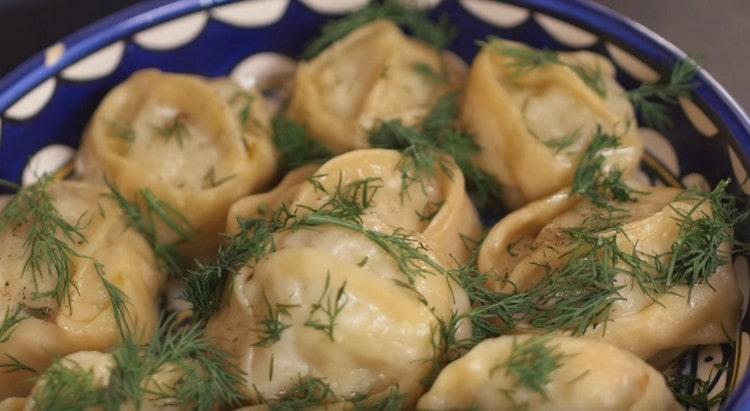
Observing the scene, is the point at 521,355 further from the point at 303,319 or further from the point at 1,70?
the point at 1,70

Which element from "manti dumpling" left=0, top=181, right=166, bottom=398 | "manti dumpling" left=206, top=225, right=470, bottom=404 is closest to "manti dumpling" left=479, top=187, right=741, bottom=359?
"manti dumpling" left=206, top=225, right=470, bottom=404

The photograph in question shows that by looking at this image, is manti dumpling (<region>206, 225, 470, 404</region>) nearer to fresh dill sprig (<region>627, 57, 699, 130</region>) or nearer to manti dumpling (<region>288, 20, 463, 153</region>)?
manti dumpling (<region>288, 20, 463, 153</region>)

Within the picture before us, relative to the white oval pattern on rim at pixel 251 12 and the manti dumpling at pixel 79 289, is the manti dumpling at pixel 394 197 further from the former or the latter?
the white oval pattern on rim at pixel 251 12

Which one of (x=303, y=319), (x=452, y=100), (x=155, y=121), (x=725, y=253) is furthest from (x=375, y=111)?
(x=725, y=253)

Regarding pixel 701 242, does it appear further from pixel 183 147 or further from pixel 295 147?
pixel 183 147

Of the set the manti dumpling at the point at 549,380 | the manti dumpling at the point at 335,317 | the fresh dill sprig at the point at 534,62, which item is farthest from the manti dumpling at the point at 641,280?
the fresh dill sprig at the point at 534,62

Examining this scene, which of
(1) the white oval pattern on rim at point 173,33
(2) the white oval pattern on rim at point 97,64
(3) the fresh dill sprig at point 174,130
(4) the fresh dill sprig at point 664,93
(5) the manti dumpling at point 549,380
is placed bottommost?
(5) the manti dumpling at point 549,380

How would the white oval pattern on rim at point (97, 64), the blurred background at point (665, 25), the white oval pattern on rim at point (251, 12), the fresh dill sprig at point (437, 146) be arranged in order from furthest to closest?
1. the blurred background at point (665, 25)
2. the white oval pattern on rim at point (251, 12)
3. the white oval pattern on rim at point (97, 64)
4. the fresh dill sprig at point (437, 146)
